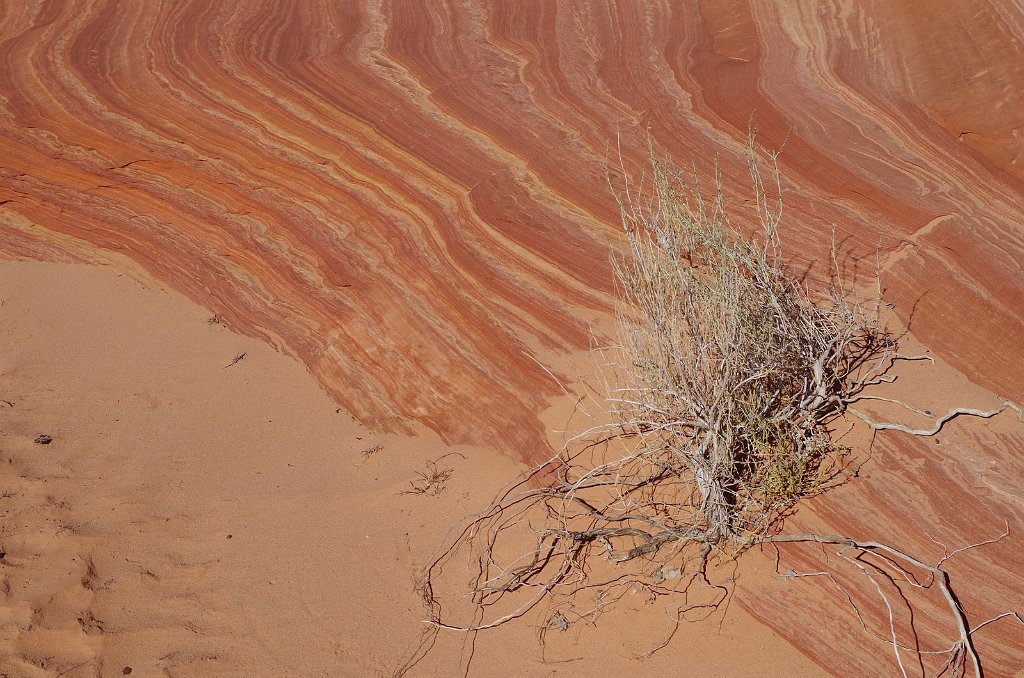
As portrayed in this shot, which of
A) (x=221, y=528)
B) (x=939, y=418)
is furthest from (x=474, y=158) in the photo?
(x=939, y=418)

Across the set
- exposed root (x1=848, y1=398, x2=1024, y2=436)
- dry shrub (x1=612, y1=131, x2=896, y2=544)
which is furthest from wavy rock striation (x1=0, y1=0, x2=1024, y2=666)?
dry shrub (x1=612, y1=131, x2=896, y2=544)

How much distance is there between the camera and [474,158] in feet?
18.7

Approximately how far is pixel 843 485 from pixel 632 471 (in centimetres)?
85

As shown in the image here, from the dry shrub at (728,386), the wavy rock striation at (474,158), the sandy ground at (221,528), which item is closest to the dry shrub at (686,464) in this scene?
the dry shrub at (728,386)

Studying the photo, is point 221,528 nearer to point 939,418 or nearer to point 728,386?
point 728,386

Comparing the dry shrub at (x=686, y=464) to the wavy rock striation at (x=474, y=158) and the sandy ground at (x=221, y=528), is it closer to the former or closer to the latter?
the sandy ground at (x=221, y=528)

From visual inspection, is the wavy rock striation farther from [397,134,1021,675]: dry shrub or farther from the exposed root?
[397,134,1021,675]: dry shrub

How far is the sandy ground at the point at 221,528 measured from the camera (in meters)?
3.65

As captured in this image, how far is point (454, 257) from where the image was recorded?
5.15 meters

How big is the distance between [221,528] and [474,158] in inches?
104

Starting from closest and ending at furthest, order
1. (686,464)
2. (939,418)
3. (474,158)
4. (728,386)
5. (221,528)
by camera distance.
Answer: (728,386), (686,464), (939,418), (221,528), (474,158)

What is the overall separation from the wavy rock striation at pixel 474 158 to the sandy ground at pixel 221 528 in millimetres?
310

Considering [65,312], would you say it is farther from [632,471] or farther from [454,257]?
[632,471]

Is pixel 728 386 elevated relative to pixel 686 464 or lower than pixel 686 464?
elevated
